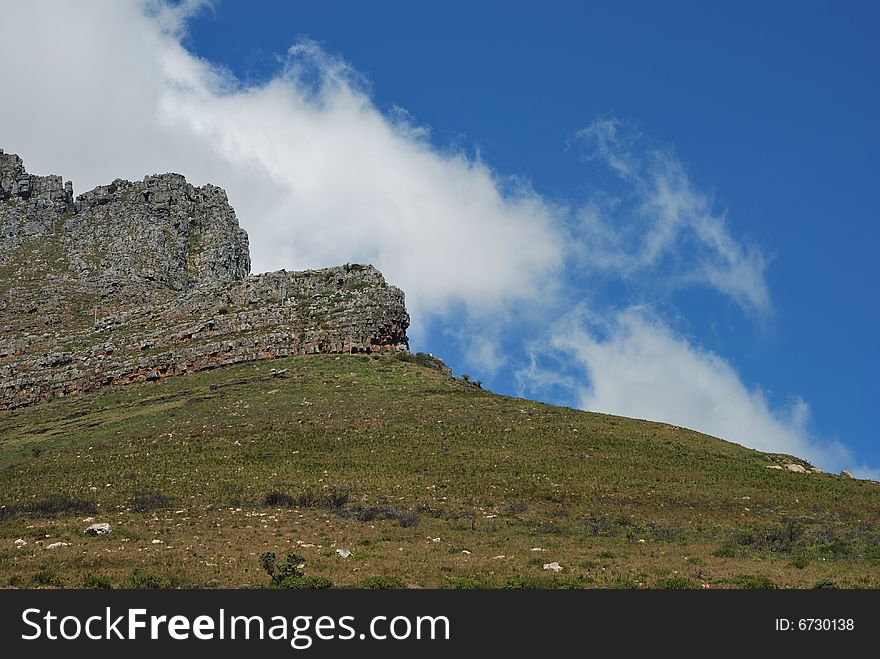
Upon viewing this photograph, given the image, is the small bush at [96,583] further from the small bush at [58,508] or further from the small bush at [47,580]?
the small bush at [58,508]

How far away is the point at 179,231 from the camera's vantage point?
120m

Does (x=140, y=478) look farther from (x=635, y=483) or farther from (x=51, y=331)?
(x=51, y=331)

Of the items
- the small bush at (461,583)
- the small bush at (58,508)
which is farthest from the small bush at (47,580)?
the small bush at (58,508)

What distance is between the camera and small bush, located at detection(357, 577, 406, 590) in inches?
958

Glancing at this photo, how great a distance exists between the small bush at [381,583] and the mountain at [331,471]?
0.26 ft

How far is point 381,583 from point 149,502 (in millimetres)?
17501

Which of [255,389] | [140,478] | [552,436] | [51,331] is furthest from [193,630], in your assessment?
[51,331]

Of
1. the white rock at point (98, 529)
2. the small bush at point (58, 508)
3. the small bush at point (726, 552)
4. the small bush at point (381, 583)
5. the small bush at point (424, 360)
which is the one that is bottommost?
the small bush at point (381, 583)

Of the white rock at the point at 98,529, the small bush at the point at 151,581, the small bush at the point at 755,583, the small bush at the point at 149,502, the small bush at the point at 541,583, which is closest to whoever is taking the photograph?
the small bush at the point at 151,581

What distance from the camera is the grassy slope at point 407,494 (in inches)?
1097

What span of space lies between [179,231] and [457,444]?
3182 inches

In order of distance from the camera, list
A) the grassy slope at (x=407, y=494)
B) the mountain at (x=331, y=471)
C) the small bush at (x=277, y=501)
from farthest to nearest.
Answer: the small bush at (x=277, y=501)
the mountain at (x=331, y=471)
the grassy slope at (x=407, y=494)

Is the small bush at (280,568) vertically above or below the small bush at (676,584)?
above

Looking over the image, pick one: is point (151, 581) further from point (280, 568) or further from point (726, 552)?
point (726, 552)
